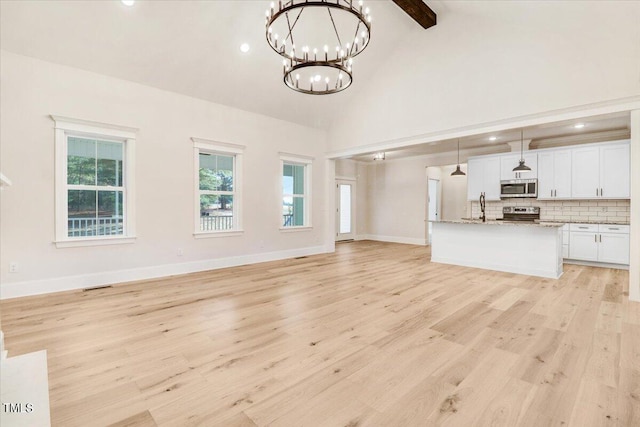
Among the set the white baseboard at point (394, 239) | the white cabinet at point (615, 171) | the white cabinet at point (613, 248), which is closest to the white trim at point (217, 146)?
the white baseboard at point (394, 239)

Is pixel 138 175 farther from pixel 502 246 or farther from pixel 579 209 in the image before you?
pixel 579 209

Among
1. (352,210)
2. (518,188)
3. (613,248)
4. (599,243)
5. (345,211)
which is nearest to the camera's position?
(613,248)

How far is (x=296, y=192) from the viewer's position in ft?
24.4

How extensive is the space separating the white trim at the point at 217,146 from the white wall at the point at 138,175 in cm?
10

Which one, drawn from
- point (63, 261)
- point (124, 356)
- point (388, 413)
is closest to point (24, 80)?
point (63, 261)

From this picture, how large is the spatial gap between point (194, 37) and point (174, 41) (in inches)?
11.3

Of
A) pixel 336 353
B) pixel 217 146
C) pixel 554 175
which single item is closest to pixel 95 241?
pixel 217 146

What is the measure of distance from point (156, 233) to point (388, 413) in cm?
459

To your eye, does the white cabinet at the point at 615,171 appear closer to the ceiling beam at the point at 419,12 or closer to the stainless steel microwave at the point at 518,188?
the stainless steel microwave at the point at 518,188

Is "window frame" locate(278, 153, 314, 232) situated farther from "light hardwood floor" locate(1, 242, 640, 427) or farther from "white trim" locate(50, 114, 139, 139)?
"white trim" locate(50, 114, 139, 139)

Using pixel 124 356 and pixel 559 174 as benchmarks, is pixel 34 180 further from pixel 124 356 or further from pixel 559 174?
pixel 559 174

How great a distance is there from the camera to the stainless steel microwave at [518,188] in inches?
275

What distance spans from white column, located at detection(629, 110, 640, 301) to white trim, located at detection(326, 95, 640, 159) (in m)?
0.19

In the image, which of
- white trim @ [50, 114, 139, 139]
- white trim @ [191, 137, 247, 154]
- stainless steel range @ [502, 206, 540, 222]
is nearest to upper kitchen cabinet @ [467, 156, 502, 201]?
stainless steel range @ [502, 206, 540, 222]
